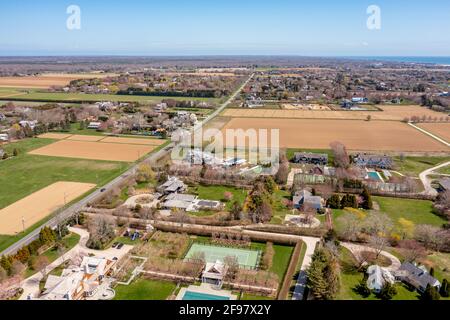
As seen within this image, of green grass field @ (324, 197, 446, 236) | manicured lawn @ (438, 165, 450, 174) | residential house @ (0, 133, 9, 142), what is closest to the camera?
green grass field @ (324, 197, 446, 236)

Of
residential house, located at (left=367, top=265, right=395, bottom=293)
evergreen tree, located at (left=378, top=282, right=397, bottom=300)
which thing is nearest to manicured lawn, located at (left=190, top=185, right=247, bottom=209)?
residential house, located at (left=367, top=265, right=395, bottom=293)

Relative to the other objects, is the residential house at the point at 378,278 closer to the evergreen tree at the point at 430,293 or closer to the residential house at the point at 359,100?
the evergreen tree at the point at 430,293

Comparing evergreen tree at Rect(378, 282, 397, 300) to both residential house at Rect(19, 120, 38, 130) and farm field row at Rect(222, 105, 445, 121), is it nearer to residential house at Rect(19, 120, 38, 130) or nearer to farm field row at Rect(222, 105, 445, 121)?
farm field row at Rect(222, 105, 445, 121)

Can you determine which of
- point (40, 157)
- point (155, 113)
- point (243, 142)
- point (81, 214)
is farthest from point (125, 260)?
point (155, 113)

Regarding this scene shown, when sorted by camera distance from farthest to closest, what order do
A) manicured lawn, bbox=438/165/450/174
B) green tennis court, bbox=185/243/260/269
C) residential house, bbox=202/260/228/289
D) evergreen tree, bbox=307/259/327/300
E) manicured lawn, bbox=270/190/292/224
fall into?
manicured lawn, bbox=438/165/450/174, manicured lawn, bbox=270/190/292/224, green tennis court, bbox=185/243/260/269, residential house, bbox=202/260/228/289, evergreen tree, bbox=307/259/327/300

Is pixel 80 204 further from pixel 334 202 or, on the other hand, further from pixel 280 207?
pixel 334 202

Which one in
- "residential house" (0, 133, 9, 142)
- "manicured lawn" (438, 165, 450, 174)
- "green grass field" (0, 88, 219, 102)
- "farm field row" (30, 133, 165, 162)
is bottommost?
"manicured lawn" (438, 165, 450, 174)

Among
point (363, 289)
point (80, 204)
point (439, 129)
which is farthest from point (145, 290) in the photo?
point (439, 129)

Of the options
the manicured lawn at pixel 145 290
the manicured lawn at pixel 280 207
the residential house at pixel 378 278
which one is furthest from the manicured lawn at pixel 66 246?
the residential house at pixel 378 278
